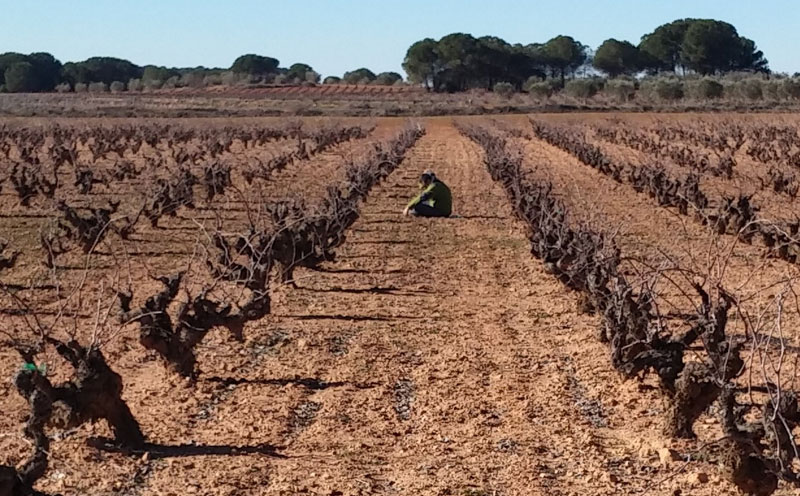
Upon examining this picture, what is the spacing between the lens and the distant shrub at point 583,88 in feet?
274

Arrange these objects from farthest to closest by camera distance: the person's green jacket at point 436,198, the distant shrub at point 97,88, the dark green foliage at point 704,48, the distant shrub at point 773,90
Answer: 1. the distant shrub at point 97,88
2. the dark green foliage at point 704,48
3. the distant shrub at point 773,90
4. the person's green jacket at point 436,198

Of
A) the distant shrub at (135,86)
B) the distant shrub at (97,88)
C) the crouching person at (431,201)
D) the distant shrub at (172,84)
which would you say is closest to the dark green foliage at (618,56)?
the distant shrub at (172,84)

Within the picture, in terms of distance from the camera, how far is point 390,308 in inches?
410

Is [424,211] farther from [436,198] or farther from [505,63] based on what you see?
[505,63]

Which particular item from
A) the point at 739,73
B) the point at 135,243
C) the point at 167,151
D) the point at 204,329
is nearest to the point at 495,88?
the point at 739,73

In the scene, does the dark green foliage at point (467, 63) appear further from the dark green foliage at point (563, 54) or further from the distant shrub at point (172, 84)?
the distant shrub at point (172, 84)

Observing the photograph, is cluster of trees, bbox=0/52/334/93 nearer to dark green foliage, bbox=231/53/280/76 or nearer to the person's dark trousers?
dark green foliage, bbox=231/53/280/76

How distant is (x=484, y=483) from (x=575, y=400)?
1648mm

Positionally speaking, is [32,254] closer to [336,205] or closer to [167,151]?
[336,205]

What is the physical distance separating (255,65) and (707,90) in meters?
67.7

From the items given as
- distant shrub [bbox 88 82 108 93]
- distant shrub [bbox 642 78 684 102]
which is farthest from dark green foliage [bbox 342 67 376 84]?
distant shrub [bbox 642 78 684 102]

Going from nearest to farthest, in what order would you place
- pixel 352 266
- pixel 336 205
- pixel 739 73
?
pixel 352 266, pixel 336 205, pixel 739 73

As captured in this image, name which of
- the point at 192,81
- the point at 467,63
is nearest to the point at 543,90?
the point at 467,63

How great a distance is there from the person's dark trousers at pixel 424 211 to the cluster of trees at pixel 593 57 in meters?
75.2
